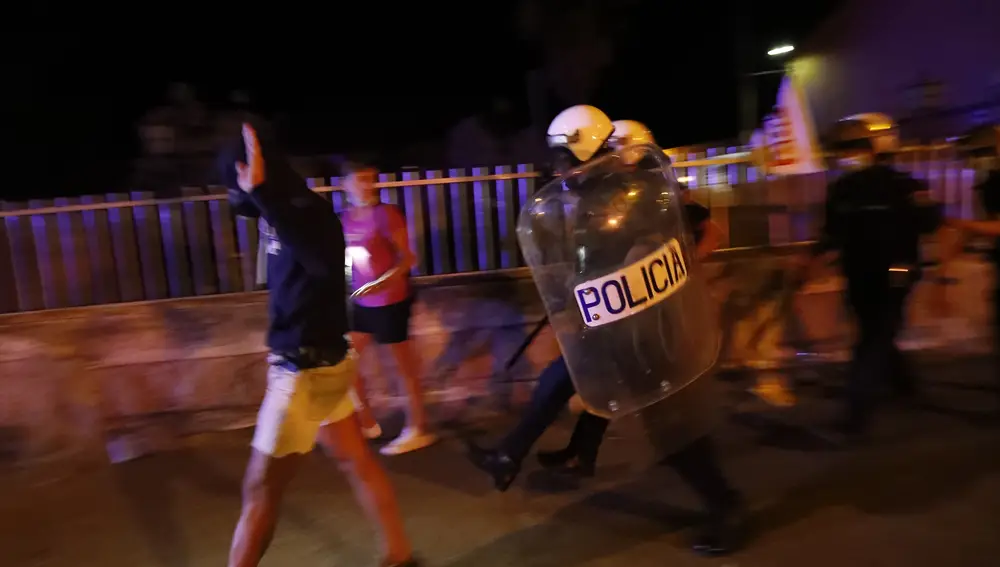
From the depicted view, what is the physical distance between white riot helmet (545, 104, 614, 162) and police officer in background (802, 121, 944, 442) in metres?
1.38

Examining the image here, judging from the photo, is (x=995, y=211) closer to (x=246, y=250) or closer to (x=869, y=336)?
(x=869, y=336)

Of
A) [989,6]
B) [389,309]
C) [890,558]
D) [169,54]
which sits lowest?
[890,558]

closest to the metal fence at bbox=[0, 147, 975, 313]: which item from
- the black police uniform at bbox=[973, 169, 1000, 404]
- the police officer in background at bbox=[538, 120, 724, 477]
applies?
the black police uniform at bbox=[973, 169, 1000, 404]

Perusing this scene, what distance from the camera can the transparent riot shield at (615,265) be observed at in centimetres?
338

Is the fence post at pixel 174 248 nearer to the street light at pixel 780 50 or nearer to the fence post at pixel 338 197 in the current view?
the fence post at pixel 338 197

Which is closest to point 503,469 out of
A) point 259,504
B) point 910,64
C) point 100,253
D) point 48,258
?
point 259,504

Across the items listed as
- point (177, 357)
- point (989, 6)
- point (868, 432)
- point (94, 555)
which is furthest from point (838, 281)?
point (989, 6)

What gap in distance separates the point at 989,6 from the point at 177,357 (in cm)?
1104

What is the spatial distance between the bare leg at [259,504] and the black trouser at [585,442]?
135 cm

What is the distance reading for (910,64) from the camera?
13.0 metres

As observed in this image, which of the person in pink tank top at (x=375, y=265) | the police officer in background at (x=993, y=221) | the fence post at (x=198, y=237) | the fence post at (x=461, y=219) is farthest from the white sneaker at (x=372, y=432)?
the police officer in background at (x=993, y=221)

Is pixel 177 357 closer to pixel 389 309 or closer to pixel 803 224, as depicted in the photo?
pixel 389 309

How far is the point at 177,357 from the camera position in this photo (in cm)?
529

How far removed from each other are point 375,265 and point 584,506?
1.67 meters
